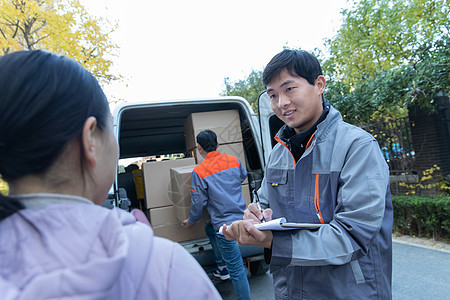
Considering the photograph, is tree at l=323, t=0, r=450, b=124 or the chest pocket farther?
tree at l=323, t=0, r=450, b=124

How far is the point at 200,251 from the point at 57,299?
3106 millimetres

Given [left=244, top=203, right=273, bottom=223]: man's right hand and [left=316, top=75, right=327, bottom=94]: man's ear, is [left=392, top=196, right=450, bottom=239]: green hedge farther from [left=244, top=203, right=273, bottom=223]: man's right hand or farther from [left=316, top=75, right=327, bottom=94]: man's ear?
[left=244, top=203, right=273, bottom=223]: man's right hand

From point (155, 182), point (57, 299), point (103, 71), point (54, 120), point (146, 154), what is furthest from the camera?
point (103, 71)

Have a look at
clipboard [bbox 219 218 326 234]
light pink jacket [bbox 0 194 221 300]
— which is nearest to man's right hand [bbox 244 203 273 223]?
clipboard [bbox 219 218 326 234]

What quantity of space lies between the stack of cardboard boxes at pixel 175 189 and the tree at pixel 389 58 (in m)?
3.71

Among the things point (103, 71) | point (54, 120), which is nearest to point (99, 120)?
point (54, 120)

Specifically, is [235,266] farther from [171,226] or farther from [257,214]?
[257,214]

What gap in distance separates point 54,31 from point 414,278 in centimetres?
876

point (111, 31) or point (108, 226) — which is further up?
point (111, 31)

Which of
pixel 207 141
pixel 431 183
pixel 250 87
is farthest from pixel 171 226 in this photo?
pixel 250 87

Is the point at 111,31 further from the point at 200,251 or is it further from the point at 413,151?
the point at 413,151

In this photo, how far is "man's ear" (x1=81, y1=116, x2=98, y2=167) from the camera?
0.65 meters

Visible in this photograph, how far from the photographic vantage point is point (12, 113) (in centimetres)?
58

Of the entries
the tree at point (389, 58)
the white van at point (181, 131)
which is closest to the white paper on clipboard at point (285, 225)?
the white van at point (181, 131)
